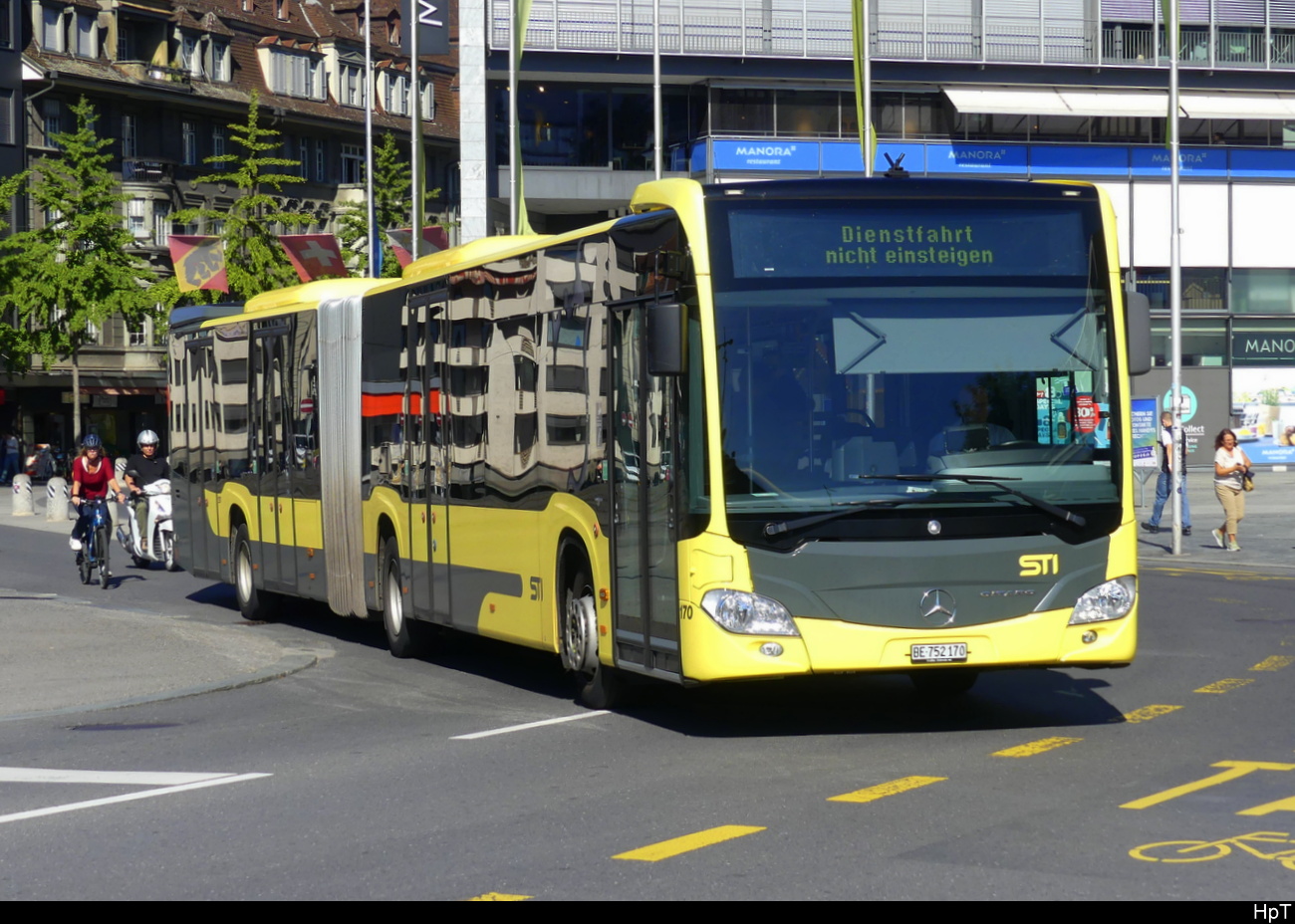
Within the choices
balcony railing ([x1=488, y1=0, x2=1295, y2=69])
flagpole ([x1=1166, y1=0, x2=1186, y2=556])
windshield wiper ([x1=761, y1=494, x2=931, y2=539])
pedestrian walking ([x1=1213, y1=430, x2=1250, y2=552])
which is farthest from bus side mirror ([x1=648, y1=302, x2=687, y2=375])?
balcony railing ([x1=488, y1=0, x2=1295, y2=69])

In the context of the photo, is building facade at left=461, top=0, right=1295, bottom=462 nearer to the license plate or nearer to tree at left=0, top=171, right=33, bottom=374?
tree at left=0, top=171, right=33, bottom=374

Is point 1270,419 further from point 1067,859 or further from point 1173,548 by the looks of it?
point 1067,859

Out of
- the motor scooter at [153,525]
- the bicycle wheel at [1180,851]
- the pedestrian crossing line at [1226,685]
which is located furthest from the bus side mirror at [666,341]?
the motor scooter at [153,525]

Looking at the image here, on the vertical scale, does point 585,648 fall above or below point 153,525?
above

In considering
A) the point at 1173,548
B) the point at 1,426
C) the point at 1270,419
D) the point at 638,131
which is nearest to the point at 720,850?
the point at 1173,548

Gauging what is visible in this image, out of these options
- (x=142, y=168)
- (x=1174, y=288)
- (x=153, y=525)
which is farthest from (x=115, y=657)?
(x=142, y=168)

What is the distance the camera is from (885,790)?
864 cm

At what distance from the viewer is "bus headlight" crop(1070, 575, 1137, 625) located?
416 inches

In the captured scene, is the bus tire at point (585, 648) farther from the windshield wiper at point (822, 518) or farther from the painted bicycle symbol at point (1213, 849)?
the painted bicycle symbol at point (1213, 849)

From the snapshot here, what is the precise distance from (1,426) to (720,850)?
65.2 m

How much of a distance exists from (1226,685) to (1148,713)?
1559 mm

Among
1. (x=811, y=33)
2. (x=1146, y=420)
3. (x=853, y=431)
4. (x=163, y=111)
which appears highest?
(x=163, y=111)

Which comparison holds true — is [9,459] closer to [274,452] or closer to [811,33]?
[811,33]
